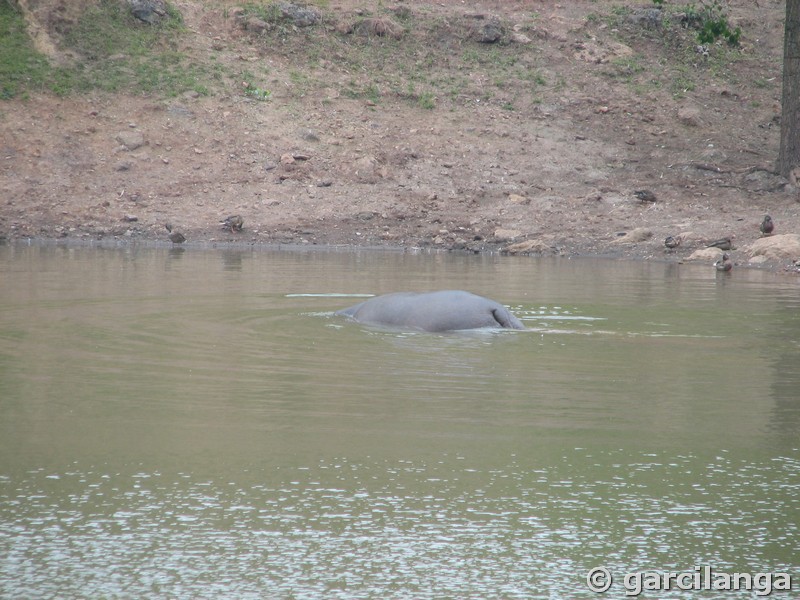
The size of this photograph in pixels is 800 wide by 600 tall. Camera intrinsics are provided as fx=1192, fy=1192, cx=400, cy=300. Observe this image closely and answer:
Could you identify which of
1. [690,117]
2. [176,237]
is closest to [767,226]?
[690,117]

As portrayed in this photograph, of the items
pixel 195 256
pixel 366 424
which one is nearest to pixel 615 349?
pixel 366 424

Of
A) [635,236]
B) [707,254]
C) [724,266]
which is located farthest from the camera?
[635,236]

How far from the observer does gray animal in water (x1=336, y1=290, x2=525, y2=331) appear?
10219mm

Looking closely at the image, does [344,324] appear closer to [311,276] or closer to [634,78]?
[311,276]

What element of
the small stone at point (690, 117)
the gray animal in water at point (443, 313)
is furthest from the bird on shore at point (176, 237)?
the small stone at point (690, 117)

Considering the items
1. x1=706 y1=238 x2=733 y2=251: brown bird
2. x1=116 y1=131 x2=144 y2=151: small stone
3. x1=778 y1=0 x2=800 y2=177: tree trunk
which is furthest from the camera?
x1=116 y1=131 x2=144 y2=151: small stone

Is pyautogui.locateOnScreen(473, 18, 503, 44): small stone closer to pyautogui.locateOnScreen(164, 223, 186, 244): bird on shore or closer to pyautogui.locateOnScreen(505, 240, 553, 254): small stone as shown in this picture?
pyautogui.locateOnScreen(505, 240, 553, 254): small stone

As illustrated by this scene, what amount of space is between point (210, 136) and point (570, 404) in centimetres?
1929

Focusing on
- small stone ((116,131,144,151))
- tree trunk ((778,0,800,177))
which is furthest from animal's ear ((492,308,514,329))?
small stone ((116,131,144,151))

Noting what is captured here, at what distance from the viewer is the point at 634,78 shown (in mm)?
28766

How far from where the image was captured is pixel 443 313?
404 inches

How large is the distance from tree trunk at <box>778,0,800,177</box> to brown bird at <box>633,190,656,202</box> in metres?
2.71

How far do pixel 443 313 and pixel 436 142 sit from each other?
15.6 m

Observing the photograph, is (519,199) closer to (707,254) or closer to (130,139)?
(707,254)
